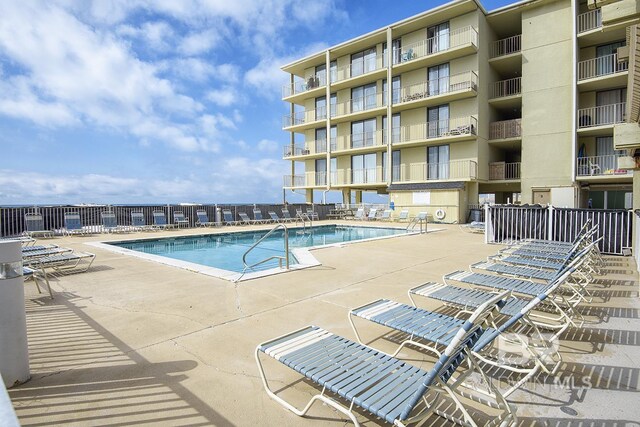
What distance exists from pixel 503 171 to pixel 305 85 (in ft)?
54.8

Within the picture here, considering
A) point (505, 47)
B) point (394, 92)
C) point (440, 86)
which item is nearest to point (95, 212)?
point (394, 92)

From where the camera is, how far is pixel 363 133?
87.0ft

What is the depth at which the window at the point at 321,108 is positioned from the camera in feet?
94.5

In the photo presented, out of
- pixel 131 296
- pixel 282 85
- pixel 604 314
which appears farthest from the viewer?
pixel 282 85

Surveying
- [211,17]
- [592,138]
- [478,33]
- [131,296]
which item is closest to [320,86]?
[478,33]

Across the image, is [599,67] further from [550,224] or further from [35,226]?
[35,226]

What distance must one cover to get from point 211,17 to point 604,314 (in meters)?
14.8

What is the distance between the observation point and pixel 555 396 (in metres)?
2.61

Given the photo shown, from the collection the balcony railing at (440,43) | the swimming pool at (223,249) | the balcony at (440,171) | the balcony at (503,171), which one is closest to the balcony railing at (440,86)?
the balcony railing at (440,43)

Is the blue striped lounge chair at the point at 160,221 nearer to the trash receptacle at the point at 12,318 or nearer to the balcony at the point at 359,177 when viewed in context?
the balcony at the point at 359,177

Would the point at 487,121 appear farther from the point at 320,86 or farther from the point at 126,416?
the point at 126,416

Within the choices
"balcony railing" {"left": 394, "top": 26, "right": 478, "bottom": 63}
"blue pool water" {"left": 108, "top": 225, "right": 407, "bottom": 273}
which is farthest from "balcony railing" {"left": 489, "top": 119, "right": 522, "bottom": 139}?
"blue pool water" {"left": 108, "top": 225, "right": 407, "bottom": 273}

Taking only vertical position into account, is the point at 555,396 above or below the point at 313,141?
below

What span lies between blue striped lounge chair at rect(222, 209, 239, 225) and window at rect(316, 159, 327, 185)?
10.8 meters
